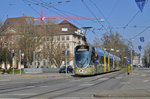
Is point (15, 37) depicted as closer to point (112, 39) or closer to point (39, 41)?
point (39, 41)

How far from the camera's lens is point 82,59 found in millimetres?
29375

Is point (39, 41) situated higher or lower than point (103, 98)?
higher

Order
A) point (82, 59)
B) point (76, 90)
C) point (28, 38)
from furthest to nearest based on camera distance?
point (28, 38) → point (82, 59) → point (76, 90)

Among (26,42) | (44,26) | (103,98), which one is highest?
(44,26)

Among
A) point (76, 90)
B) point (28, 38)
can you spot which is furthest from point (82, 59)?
point (28, 38)

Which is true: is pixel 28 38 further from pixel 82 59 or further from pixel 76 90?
pixel 76 90

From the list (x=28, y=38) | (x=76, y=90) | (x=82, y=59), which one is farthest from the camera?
(x=28, y=38)

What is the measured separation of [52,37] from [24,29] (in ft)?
23.7

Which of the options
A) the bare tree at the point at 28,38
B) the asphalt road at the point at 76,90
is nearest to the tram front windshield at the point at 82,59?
the asphalt road at the point at 76,90

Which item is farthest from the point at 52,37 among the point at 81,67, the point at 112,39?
the point at 81,67

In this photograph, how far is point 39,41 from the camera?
5900cm

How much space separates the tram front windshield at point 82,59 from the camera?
2917cm

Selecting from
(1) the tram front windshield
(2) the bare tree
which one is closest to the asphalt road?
(1) the tram front windshield

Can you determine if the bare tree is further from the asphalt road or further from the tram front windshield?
the asphalt road
